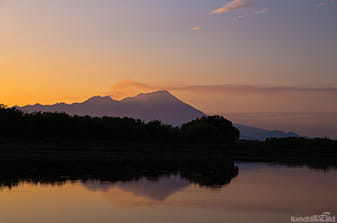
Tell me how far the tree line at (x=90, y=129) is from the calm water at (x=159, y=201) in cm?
4331

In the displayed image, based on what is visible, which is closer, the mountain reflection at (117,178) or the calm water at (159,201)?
the calm water at (159,201)

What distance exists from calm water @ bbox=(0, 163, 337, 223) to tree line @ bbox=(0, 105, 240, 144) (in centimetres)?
4331

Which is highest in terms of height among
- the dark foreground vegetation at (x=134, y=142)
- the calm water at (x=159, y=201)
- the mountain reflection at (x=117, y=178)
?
the dark foreground vegetation at (x=134, y=142)

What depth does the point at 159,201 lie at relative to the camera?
67.0 feet

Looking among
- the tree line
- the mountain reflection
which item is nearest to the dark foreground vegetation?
the tree line

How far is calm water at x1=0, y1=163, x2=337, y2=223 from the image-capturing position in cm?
1694

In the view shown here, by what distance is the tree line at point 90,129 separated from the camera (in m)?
67.4

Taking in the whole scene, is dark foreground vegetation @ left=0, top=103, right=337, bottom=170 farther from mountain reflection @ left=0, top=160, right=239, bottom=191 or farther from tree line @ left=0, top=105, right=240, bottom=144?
mountain reflection @ left=0, top=160, right=239, bottom=191

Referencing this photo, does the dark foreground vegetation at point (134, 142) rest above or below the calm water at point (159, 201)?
above

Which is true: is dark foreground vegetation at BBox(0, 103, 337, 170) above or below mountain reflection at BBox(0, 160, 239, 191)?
above

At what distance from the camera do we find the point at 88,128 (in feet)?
241

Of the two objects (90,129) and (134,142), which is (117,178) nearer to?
(134,142)

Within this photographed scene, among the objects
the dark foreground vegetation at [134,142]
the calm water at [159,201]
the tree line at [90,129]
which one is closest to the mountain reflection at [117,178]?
the calm water at [159,201]

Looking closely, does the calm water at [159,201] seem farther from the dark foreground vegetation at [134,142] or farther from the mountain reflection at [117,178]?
the dark foreground vegetation at [134,142]
